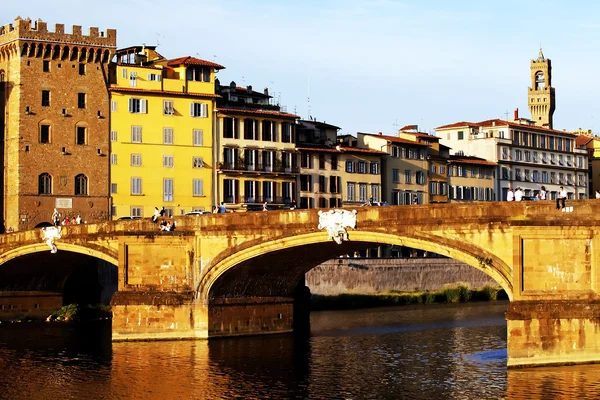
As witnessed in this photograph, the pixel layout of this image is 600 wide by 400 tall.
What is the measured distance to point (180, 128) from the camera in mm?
91000

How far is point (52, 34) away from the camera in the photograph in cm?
8712

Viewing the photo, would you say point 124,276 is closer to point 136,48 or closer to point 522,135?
point 136,48

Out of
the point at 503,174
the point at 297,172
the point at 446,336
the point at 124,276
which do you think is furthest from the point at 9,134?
the point at 503,174

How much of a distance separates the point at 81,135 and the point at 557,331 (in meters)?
51.4

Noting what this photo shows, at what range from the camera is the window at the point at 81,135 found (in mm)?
88312

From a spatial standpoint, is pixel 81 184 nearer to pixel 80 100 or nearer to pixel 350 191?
pixel 80 100

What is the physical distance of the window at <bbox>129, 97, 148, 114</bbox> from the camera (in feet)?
293

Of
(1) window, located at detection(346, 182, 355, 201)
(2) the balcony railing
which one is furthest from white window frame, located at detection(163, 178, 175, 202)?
(1) window, located at detection(346, 182, 355, 201)

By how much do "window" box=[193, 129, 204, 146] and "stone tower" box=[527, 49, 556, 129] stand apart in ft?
234

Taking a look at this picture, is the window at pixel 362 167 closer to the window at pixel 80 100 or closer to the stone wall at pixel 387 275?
the stone wall at pixel 387 275

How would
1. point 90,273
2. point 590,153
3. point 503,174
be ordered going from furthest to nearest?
point 590,153 < point 503,174 < point 90,273

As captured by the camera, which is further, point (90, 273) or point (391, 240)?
point (90, 273)

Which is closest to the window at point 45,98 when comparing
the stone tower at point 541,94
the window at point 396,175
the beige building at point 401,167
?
the beige building at point 401,167

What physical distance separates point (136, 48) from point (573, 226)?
190ft
